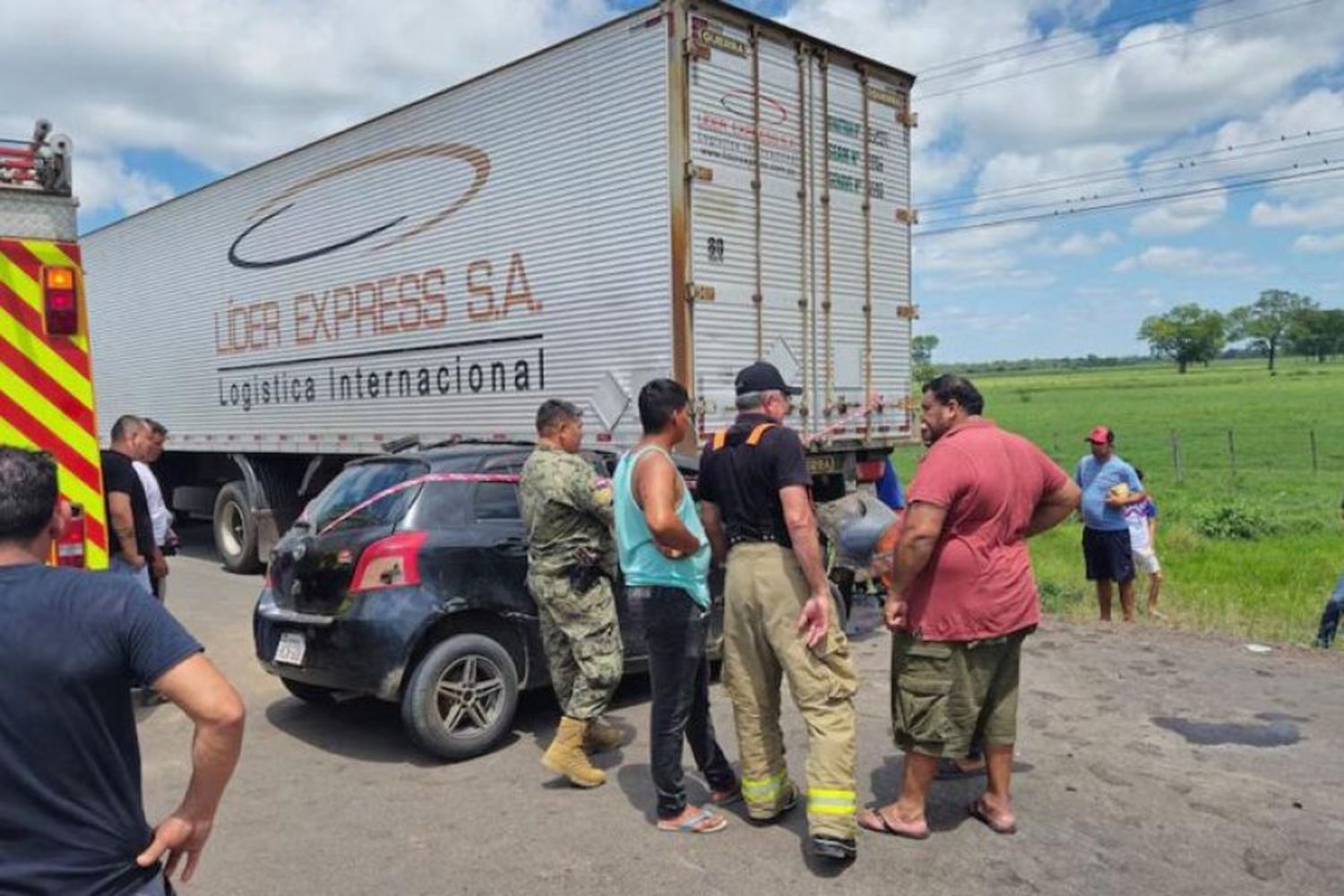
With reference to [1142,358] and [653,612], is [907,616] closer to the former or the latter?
[653,612]

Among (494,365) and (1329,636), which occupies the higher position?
(494,365)

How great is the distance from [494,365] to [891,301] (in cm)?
355

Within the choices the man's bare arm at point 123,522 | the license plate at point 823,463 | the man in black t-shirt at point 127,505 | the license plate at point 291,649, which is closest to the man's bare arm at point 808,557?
the license plate at point 291,649

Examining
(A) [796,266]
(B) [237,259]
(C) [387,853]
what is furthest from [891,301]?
(B) [237,259]

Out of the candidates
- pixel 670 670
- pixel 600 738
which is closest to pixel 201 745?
pixel 670 670

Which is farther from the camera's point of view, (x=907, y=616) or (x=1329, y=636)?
(x=1329, y=636)

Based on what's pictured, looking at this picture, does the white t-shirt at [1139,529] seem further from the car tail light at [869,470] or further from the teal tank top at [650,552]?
the teal tank top at [650,552]

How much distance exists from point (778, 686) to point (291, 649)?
Answer: 8.66 ft

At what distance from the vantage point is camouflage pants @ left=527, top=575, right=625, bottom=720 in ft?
15.8

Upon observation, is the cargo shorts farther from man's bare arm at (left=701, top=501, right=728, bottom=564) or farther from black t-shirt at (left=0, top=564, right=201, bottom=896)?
black t-shirt at (left=0, top=564, right=201, bottom=896)

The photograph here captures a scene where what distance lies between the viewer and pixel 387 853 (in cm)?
411

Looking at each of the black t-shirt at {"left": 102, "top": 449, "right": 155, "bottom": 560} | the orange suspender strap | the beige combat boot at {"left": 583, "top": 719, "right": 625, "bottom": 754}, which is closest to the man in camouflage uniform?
the beige combat boot at {"left": 583, "top": 719, "right": 625, "bottom": 754}

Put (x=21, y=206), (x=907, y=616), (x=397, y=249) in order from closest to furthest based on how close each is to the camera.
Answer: (x=907, y=616) < (x=21, y=206) < (x=397, y=249)

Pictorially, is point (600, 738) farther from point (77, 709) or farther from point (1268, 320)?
A: point (1268, 320)
